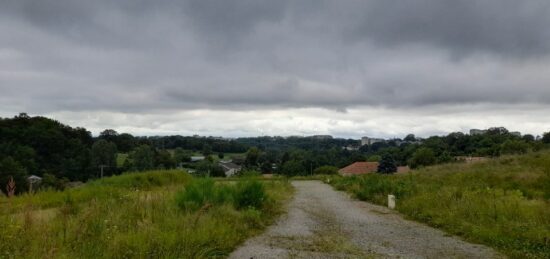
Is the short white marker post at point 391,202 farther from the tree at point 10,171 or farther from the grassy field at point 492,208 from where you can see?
the tree at point 10,171

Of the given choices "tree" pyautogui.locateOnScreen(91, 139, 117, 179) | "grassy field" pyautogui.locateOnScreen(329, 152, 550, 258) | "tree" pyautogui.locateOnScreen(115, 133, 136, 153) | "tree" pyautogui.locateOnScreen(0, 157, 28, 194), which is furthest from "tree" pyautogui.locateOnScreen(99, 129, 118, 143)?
"grassy field" pyautogui.locateOnScreen(329, 152, 550, 258)

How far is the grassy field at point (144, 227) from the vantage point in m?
5.88

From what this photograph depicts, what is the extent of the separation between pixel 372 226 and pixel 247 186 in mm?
3480

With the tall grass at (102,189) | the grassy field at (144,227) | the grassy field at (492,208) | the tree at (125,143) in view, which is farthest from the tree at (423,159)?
the grassy field at (144,227)

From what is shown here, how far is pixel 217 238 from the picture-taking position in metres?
7.52

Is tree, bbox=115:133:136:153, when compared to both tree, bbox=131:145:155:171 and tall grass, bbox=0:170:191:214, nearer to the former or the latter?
tree, bbox=131:145:155:171

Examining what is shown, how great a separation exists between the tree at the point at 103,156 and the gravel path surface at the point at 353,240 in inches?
1523

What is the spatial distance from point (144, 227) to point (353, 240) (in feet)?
13.5

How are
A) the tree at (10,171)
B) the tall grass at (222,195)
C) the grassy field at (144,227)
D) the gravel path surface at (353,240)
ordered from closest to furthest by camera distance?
1. the grassy field at (144,227)
2. the gravel path surface at (353,240)
3. the tall grass at (222,195)
4. the tree at (10,171)

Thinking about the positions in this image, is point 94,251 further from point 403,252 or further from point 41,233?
point 403,252

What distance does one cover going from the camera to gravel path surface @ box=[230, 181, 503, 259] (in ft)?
24.9

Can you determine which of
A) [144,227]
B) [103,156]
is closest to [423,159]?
[103,156]

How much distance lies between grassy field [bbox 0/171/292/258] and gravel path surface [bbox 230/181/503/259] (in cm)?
60

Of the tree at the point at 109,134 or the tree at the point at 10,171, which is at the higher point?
the tree at the point at 109,134
